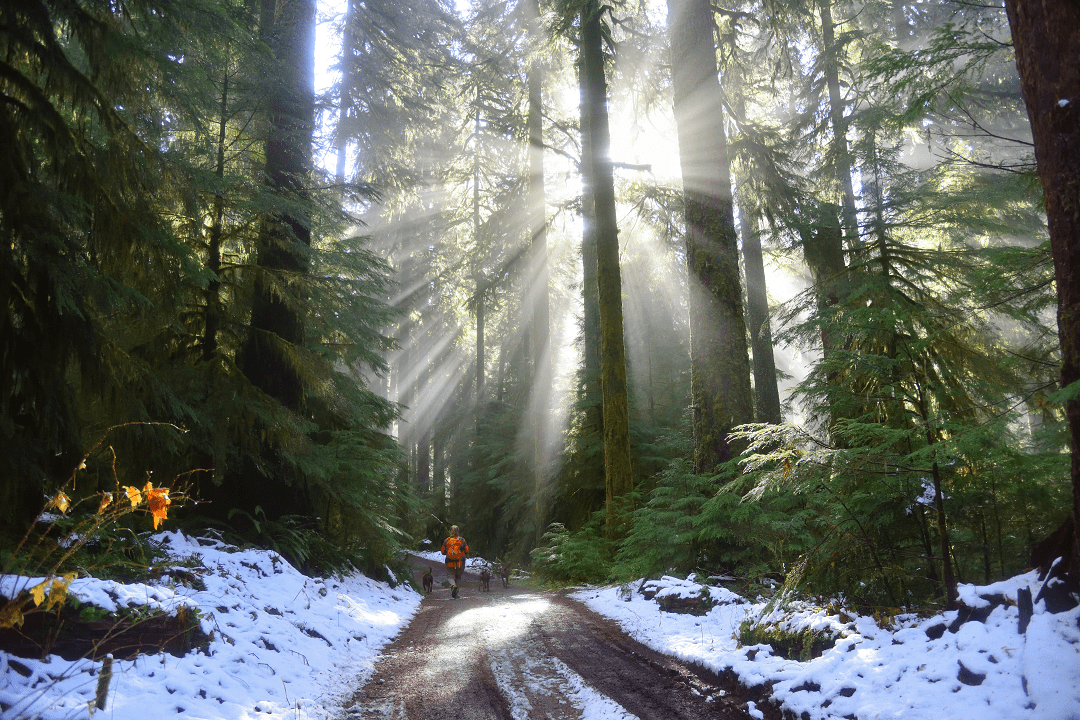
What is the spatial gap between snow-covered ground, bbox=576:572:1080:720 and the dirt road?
14.9 inches

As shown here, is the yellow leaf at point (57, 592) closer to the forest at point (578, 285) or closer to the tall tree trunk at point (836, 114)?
the forest at point (578, 285)

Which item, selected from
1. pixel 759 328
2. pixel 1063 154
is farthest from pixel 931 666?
pixel 759 328

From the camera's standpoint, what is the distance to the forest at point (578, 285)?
4441mm

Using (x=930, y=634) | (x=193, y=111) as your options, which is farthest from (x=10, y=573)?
(x=930, y=634)

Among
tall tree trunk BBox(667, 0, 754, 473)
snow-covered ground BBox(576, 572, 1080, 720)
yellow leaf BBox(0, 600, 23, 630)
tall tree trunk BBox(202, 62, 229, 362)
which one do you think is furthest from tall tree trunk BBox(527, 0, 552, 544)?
yellow leaf BBox(0, 600, 23, 630)

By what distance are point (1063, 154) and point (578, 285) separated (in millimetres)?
17710

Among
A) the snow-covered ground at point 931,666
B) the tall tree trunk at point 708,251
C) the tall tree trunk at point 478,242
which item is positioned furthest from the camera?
the tall tree trunk at point 478,242

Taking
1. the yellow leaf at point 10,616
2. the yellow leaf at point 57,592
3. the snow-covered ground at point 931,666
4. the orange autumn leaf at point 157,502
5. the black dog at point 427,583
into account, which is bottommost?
the black dog at point 427,583

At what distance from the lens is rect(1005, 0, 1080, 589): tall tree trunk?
352 cm

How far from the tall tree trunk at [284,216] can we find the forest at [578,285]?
0.19 feet

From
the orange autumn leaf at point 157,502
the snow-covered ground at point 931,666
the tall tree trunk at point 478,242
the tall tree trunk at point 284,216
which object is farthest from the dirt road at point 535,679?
the tall tree trunk at point 478,242

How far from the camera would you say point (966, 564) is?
4.96 meters

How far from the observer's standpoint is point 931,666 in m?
3.73

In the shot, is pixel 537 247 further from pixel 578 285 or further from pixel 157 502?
pixel 157 502
